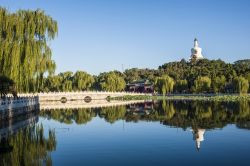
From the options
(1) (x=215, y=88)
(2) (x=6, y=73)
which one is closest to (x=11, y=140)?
(2) (x=6, y=73)

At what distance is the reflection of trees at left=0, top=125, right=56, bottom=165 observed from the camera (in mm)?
11766

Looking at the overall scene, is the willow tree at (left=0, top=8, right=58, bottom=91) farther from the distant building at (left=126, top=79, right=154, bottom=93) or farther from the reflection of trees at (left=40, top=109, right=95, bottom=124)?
the distant building at (left=126, top=79, right=154, bottom=93)

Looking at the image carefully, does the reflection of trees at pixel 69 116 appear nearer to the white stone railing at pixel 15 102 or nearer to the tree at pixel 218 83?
the white stone railing at pixel 15 102

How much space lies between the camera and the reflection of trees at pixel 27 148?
11766mm

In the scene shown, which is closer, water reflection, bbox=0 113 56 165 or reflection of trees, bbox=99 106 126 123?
water reflection, bbox=0 113 56 165

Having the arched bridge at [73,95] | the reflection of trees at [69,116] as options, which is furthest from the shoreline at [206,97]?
the reflection of trees at [69,116]

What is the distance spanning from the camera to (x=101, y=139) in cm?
1736

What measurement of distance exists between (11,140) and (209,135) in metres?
8.44

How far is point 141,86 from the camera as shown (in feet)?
325

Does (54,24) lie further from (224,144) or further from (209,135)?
(224,144)

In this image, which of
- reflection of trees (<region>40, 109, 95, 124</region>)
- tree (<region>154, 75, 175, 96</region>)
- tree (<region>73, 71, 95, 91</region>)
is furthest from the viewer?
tree (<region>73, 71, 95, 91</region>)

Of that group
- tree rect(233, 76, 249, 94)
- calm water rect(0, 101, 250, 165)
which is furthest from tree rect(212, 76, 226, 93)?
calm water rect(0, 101, 250, 165)

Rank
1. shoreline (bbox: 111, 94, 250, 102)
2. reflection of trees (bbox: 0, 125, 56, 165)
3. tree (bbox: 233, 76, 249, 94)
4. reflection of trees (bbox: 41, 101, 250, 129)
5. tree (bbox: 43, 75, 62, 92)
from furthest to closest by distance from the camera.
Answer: tree (bbox: 43, 75, 62, 92) → tree (bbox: 233, 76, 249, 94) → shoreline (bbox: 111, 94, 250, 102) → reflection of trees (bbox: 41, 101, 250, 129) → reflection of trees (bbox: 0, 125, 56, 165)

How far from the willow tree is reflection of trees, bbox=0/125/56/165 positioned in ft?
33.3
